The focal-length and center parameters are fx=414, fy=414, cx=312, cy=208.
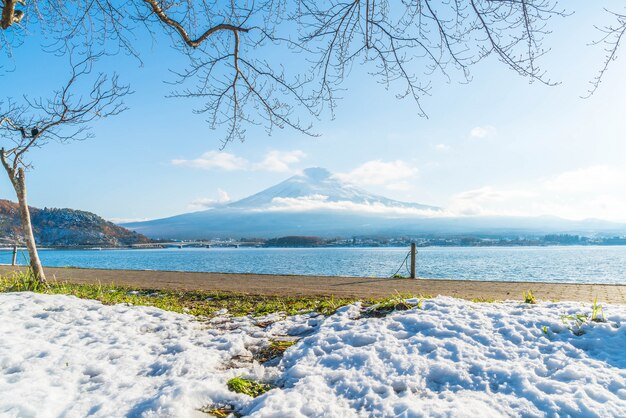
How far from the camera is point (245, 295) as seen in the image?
903 cm

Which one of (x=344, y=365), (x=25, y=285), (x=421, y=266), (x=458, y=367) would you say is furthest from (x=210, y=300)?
(x=421, y=266)

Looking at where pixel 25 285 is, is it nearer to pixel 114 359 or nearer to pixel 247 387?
pixel 114 359

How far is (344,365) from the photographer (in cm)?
379

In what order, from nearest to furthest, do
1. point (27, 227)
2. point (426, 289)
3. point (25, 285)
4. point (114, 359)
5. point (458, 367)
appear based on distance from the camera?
point (458, 367)
point (114, 359)
point (25, 285)
point (27, 227)
point (426, 289)

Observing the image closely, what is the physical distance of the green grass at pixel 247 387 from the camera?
11.5 ft

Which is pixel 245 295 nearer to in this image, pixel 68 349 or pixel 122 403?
pixel 68 349

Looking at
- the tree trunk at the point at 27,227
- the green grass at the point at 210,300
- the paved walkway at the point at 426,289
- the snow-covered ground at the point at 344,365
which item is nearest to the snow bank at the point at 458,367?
the snow-covered ground at the point at 344,365

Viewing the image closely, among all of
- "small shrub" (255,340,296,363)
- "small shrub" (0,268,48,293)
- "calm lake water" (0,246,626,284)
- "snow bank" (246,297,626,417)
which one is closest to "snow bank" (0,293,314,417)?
"small shrub" (255,340,296,363)

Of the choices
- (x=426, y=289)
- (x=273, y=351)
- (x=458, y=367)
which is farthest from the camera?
(x=426, y=289)

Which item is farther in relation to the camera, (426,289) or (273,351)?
(426,289)

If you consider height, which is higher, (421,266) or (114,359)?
(114,359)

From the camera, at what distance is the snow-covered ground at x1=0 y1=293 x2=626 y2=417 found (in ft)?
10.2

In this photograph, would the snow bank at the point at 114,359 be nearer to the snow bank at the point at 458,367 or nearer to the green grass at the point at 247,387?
the green grass at the point at 247,387

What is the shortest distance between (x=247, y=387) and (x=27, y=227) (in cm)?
802
